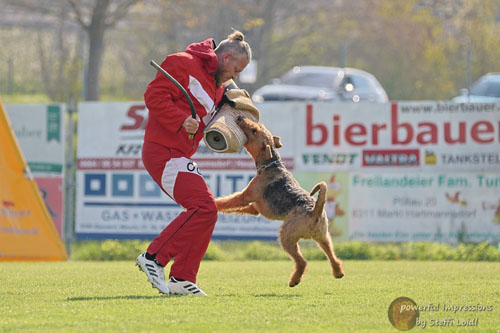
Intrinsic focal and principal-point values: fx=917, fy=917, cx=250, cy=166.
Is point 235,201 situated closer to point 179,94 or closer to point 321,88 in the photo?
point 179,94

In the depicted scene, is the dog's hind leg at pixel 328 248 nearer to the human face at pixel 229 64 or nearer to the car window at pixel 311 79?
the human face at pixel 229 64

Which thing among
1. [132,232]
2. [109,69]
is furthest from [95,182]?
[109,69]

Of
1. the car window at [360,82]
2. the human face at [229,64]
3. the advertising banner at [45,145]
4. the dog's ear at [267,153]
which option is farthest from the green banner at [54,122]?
the car window at [360,82]

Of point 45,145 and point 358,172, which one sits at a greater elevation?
point 45,145

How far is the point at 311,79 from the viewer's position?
2098 centimetres

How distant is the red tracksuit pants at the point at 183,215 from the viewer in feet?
21.2

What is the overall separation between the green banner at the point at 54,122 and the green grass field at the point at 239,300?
365 centimetres

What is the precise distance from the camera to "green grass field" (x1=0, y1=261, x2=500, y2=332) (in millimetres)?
5145

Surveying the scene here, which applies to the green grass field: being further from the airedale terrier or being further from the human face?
the human face

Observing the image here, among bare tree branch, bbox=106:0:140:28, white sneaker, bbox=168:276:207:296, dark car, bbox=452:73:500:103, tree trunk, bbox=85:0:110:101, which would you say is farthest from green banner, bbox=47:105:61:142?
dark car, bbox=452:73:500:103

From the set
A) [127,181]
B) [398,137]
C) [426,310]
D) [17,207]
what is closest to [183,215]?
[426,310]

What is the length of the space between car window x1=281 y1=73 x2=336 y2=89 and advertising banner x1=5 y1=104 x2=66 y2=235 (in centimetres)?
910

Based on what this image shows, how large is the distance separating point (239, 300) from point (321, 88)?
47.7ft

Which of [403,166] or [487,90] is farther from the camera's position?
[487,90]
